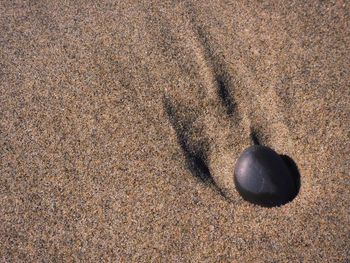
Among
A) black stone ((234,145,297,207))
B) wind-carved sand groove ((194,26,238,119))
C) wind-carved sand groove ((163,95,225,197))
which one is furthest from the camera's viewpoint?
wind-carved sand groove ((194,26,238,119))

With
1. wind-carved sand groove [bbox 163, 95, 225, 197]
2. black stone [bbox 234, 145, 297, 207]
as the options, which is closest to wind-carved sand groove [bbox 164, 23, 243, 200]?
wind-carved sand groove [bbox 163, 95, 225, 197]

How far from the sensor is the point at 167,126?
189 centimetres

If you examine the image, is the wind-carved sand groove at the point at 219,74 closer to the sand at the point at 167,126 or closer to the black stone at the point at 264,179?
the sand at the point at 167,126

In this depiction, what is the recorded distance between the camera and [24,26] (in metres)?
2.20

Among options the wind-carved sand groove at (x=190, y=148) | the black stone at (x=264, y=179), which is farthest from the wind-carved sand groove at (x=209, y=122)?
the black stone at (x=264, y=179)

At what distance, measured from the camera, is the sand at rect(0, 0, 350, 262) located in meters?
1.67

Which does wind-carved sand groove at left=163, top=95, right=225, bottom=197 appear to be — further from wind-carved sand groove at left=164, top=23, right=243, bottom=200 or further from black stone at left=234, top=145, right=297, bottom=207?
black stone at left=234, top=145, right=297, bottom=207

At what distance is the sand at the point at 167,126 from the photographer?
167 cm

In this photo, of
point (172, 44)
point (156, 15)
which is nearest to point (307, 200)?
point (172, 44)

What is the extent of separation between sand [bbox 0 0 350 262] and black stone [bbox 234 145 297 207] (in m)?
0.07

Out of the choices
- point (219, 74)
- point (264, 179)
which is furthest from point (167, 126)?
point (264, 179)

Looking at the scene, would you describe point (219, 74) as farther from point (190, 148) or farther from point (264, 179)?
point (264, 179)

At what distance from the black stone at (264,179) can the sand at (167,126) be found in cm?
7

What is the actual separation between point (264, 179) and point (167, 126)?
49 centimetres
